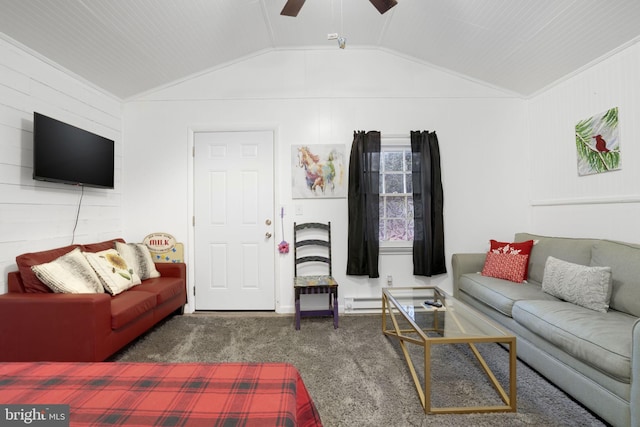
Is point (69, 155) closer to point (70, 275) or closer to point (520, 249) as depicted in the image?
point (70, 275)

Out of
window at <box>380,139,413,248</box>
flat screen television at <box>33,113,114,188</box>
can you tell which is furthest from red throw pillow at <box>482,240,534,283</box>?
flat screen television at <box>33,113,114,188</box>

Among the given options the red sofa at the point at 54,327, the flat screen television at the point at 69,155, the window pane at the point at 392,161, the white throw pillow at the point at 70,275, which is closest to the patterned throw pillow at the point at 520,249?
the window pane at the point at 392,161

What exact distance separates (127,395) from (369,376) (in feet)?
5.00

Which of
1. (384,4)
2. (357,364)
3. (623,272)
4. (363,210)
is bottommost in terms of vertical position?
(357,364)

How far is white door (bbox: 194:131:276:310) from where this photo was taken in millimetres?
3305

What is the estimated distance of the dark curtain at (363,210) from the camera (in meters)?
3.19

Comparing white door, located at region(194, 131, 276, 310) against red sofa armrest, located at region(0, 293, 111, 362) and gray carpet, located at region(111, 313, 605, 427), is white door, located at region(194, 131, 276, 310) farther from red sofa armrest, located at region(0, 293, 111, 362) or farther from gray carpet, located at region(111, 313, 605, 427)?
red sofa armrest, located at region(0, 293, 111, 362)

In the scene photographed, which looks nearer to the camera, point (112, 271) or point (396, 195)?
point (112, 271)

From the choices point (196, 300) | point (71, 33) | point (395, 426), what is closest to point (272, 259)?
point (196, 300)

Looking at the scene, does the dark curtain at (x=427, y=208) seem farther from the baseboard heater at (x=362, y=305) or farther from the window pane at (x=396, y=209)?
the baseboard heater at (x=362, y=305)

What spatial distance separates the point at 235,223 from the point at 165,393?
8.25ft

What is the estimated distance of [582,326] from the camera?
1.65 m

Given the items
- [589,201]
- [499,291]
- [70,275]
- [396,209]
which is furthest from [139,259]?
[589,201]

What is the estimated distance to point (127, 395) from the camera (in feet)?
2.89
